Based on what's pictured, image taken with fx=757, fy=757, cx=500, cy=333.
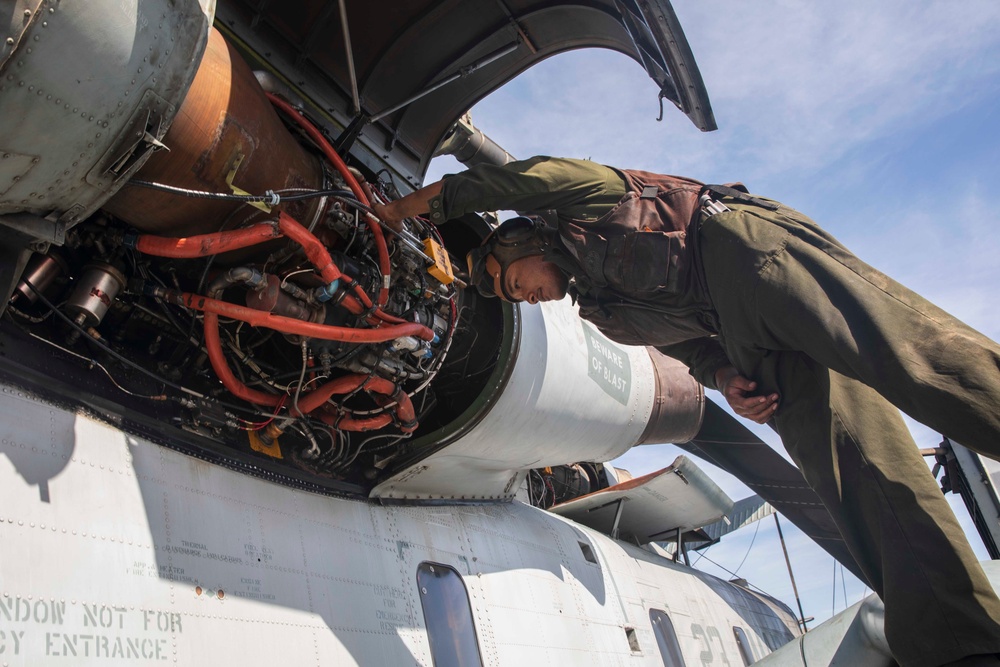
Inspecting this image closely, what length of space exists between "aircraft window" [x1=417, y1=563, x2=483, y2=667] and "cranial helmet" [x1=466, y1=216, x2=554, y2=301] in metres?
1.80

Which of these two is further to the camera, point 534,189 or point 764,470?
point 764,470

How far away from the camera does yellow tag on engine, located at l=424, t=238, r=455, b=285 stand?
13.1 ft

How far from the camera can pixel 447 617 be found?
182 inches

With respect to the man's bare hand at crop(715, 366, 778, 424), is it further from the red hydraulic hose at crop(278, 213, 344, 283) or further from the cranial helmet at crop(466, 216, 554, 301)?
the red hydraulic hose at crop(278, 213, 344, 283)

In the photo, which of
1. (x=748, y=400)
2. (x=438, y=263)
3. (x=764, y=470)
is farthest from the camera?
(x=764, y=470)

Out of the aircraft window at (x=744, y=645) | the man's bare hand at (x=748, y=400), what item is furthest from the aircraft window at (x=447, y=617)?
the aircraft window at (x=744, y=645)

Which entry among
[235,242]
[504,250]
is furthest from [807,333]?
[235,242]

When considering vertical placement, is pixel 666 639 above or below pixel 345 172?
below

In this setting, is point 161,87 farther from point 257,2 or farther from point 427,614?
point 427,614

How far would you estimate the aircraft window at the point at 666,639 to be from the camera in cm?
651

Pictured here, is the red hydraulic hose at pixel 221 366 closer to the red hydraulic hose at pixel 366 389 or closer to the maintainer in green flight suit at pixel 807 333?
the red hydraulic hose at pixel 366 389

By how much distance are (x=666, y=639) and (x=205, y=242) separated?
5.39 m

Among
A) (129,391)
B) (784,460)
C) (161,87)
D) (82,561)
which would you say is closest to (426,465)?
(129,391)

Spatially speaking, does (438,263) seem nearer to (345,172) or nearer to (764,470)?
(345,172)
